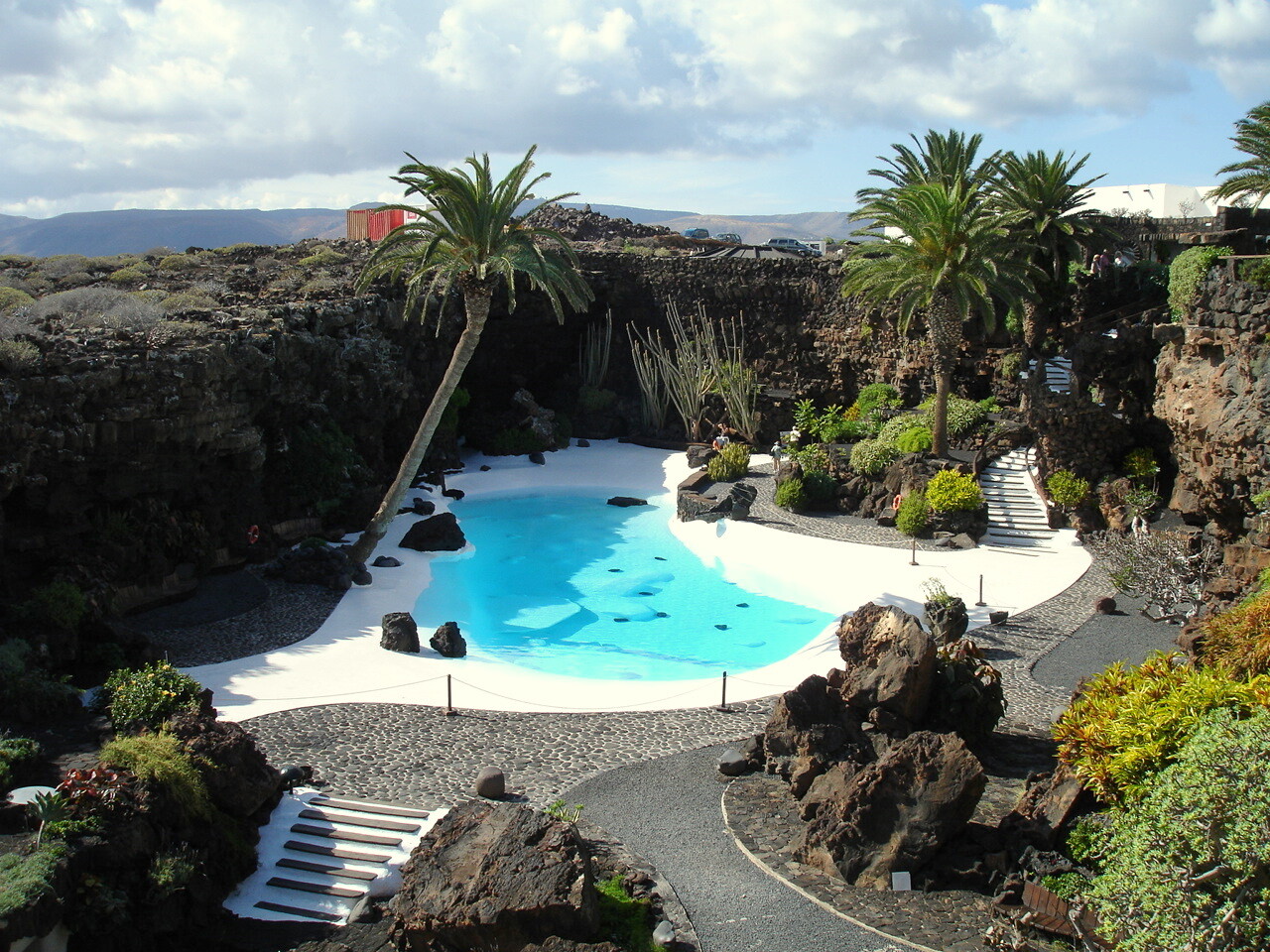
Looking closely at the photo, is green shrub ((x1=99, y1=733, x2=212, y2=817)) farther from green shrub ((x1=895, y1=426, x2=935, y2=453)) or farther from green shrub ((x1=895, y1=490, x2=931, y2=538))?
green shrub ((x1=895, y1=426, x2=935, y2=453))

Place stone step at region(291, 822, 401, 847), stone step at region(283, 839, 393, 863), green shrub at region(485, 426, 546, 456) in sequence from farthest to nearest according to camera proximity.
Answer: green shrub at region(485, 426, 546, 456)
stone step at region(291, 822, 401, 847)
stone step at region(283, 839, 393, 863)

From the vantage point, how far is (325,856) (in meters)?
11.1

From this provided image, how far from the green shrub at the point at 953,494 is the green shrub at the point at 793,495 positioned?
134 inches

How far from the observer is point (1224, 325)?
1808 cm

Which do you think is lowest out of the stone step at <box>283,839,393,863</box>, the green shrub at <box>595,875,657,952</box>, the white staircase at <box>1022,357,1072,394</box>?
the stone step at <box>283,839,393,863</box>

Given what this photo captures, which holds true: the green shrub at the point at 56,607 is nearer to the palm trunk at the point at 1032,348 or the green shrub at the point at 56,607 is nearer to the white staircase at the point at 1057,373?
the palm trunk at the point at 1032,348

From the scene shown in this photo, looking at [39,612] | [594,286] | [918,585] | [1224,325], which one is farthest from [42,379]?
[594,286]

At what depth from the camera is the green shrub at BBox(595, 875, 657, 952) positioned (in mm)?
9195

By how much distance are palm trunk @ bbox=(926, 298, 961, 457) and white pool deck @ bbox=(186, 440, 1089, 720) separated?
13.3 ft

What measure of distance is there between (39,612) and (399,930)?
9.35m

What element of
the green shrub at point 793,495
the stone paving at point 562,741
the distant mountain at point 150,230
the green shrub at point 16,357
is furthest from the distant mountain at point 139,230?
the stone paving at point 562,741

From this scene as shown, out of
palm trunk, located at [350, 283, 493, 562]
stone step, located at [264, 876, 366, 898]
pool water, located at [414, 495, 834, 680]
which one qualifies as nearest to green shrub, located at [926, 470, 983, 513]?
pool water, located at [414, 495, 834, 680]

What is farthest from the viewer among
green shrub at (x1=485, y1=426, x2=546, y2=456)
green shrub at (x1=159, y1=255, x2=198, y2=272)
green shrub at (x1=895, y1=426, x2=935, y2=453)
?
green shrub at (x1=485, y1=426, x2=546, y2=456)

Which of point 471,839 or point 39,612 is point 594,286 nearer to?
point 39,612
